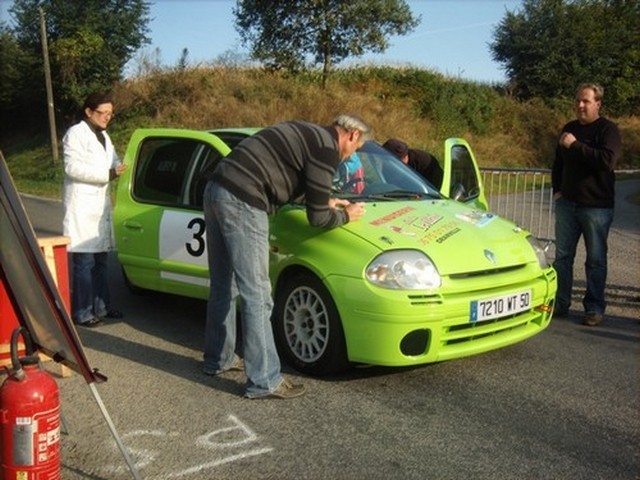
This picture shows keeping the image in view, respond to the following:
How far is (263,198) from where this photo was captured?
3.97 metres

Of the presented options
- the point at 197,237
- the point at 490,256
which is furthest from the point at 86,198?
the point at 490,256

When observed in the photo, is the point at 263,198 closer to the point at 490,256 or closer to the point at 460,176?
the point at 490,256

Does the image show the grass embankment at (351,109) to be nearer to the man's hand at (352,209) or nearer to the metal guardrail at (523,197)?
the metal guardrail at (523,197)

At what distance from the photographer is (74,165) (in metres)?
5.52

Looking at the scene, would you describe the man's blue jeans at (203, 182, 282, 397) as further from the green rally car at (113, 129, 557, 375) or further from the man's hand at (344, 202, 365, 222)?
the man's hand at (344, 202, 365, 222)

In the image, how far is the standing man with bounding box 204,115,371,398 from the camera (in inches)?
155

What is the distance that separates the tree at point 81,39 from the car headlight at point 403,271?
96.6ft

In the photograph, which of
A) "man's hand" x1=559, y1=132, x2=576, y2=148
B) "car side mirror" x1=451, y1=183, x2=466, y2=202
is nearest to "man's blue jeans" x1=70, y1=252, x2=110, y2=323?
"car side mirror" x1=451, y1=183, x2=466, y2=202

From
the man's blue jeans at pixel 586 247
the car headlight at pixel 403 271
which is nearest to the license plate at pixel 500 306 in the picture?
the car headlight at pixel 403 271

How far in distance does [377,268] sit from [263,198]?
0.79m

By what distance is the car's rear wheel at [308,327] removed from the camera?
13.8 ft

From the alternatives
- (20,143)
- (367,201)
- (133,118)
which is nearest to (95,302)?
(367,201)

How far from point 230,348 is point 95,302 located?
6.36 feet

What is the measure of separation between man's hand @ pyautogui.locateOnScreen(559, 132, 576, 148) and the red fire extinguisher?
4575 millimetres
